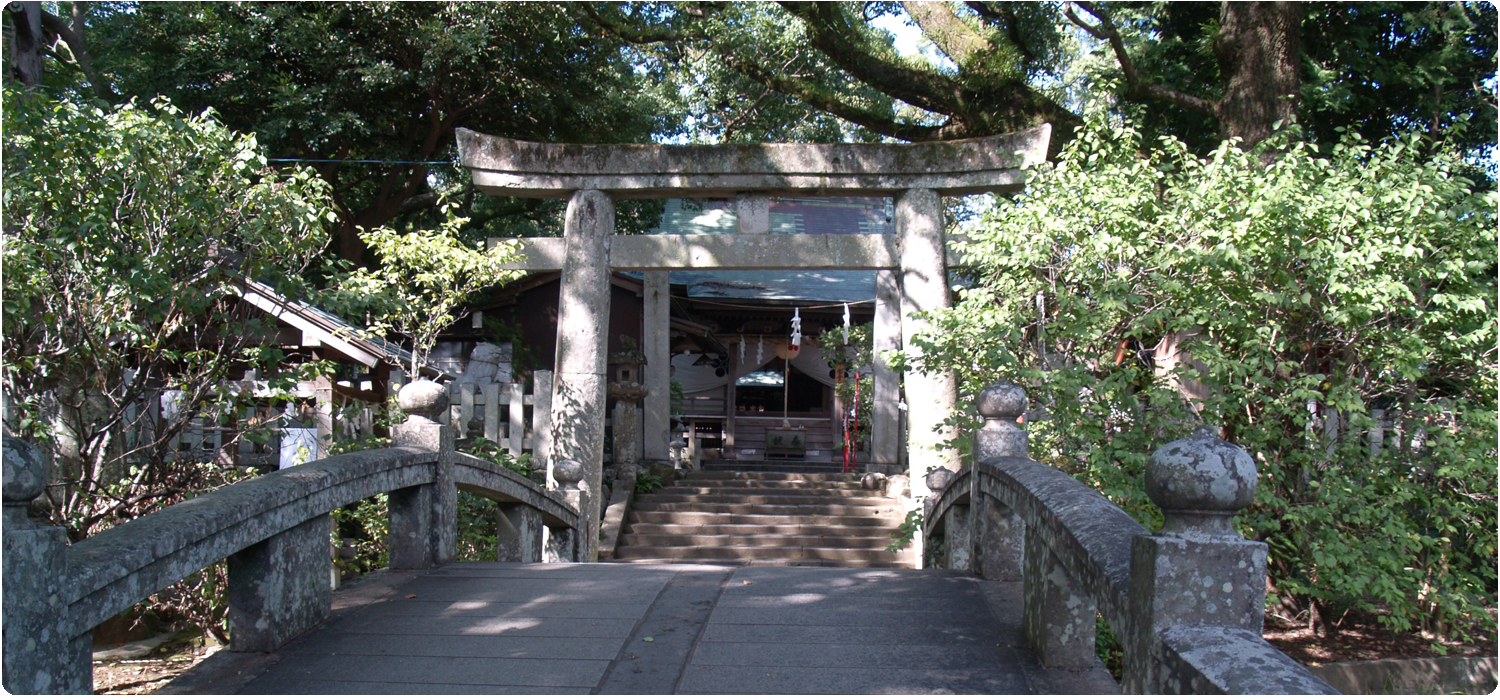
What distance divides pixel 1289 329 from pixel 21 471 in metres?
6.36

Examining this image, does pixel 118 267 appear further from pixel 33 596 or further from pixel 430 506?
pixel 33 596

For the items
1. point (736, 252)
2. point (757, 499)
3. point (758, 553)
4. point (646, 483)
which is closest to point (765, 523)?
A: point (757, 499)

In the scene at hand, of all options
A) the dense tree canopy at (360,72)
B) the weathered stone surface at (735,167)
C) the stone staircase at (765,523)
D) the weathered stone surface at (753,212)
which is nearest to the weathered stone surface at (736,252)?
the weathered stone surface at (753,212)

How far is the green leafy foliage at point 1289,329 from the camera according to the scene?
17.4 feet

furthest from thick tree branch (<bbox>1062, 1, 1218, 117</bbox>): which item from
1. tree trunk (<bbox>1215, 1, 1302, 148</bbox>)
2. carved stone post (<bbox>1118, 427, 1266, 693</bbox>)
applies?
carved stone post (<bbox>1118, 427, 1266, 693</bbox>)

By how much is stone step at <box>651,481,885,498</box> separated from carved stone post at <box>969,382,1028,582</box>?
7.74 m

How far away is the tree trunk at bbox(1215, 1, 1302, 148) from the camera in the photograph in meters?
7.59

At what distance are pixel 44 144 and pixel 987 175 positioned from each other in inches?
282

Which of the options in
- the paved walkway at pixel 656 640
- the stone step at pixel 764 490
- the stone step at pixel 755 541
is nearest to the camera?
the paved walkway at pixel 656 640

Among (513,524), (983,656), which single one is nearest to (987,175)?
(513,524)

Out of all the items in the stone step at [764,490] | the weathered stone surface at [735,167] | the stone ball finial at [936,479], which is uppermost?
the weathered stone surface at [735,167]

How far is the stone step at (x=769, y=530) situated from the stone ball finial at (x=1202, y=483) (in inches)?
370

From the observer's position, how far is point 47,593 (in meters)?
2.26

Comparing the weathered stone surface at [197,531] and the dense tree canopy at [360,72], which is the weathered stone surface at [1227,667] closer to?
the weathered stone surface at [197,531]
